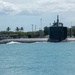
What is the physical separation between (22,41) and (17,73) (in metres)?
139

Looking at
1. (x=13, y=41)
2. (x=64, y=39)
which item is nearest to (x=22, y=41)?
(x=13, y=41)

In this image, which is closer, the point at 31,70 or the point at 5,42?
the point at 31,70

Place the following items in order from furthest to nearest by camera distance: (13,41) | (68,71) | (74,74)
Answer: (13,41), (68,71), (74,74)

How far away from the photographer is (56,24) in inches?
7067

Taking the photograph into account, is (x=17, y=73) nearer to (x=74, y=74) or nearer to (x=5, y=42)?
(x=74, y=74)

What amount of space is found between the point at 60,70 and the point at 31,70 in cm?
332

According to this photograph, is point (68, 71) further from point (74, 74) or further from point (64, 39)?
point (64, 39)

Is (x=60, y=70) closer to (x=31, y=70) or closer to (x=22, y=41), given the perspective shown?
(x=31, y=70)

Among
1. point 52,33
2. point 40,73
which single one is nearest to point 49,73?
point 40,73

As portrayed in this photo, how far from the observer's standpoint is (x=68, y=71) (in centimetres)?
4541

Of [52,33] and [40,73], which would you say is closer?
[40,73]

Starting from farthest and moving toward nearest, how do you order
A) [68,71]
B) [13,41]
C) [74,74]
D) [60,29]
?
[13,41] → [60,29] → [68,71] → [74,74]

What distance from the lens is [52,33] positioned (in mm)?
173500

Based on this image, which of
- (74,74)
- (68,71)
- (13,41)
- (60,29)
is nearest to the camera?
(74,74)
